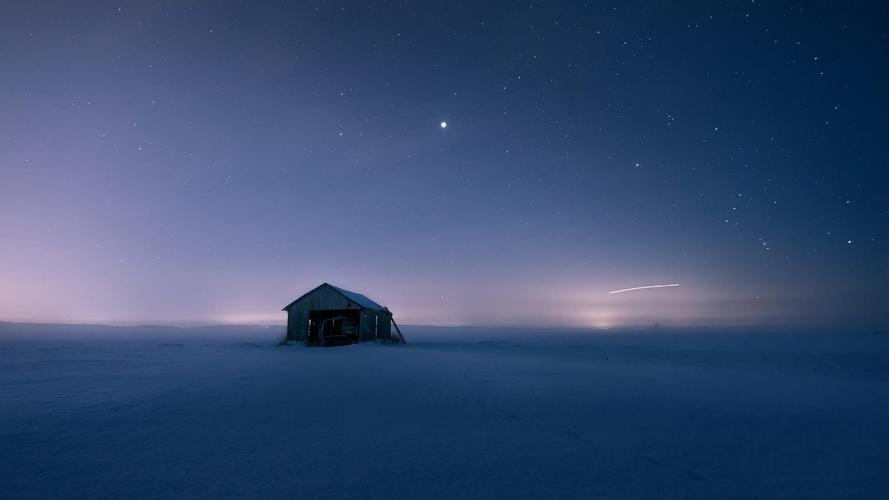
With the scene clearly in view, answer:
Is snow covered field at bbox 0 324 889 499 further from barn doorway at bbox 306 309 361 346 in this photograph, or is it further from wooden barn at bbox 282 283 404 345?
barn doorway at bbox 306 309 361 346

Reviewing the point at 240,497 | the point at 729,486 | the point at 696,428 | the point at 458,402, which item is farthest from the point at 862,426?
the point at 240,497

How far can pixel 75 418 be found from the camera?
7.16 metres

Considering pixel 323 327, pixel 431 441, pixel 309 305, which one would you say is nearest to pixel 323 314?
pixel 309 305

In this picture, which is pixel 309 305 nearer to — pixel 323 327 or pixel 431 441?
pixel 323 327

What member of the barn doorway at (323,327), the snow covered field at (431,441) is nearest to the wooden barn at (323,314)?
the barn doorway at (323,327)

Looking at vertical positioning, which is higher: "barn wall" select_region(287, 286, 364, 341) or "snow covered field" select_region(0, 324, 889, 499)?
"barn wall" select_region(287, 286, 364, 341)

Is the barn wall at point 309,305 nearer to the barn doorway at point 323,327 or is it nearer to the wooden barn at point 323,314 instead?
the wooden barn at point 323,314

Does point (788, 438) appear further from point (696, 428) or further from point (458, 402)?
point (458, 402)

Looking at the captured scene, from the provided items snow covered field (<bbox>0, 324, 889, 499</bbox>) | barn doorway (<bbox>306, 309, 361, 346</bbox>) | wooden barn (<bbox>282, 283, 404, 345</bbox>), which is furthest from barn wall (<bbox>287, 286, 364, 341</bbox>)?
snow covered field (<bbox>0, 324, 889, 499</bbox>)

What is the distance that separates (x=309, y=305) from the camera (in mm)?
34125

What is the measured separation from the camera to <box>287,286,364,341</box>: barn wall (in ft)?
111

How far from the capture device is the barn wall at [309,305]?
3375cm

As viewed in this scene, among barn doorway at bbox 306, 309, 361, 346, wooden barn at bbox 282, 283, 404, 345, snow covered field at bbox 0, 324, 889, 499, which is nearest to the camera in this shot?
snow covered field at bbox 0, 324, 889, 499

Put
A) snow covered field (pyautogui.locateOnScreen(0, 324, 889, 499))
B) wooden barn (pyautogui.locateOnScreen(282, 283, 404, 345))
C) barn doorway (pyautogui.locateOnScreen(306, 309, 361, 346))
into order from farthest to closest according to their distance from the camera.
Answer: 1. barn doorway (pyautogui.locateOnScreen(306, 309, 361, 346))
2. wooden barn (pyautogui.locateOnScreen(282, 283, 404, 345))
3. snow covered field (pyautogui.locateOnScreen(0, 324, 889, 499))
